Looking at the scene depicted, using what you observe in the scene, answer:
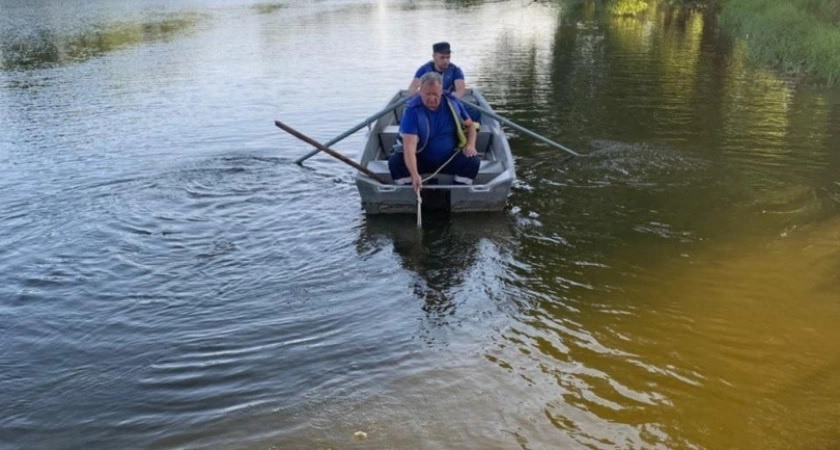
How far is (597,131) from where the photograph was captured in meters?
12.6

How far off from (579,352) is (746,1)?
25.9 m

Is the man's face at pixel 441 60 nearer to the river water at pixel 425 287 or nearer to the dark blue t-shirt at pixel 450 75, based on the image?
the dark blue t-shirt at pixel 450 75

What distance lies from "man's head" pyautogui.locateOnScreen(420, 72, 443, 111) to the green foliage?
28890 millimetres

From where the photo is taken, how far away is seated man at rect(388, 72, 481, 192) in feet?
26.8

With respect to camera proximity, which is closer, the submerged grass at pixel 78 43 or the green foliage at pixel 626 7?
the submerged grass at pixel 78 43

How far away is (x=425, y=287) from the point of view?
6781mm

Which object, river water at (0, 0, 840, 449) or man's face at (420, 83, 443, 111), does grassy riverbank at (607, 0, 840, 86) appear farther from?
man's face at (420, 83, 443, 111)

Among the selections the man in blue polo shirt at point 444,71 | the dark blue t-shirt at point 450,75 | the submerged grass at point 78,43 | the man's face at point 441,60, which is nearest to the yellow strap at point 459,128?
the man in blue polo shirt at point 444,71

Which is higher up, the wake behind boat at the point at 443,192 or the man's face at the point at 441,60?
the man's face at the point at 441,60

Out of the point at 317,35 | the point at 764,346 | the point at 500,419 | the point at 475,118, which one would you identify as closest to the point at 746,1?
the point at 317,35

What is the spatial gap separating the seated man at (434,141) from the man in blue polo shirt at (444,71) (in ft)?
6.08

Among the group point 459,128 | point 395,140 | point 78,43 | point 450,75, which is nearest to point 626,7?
point 78,43

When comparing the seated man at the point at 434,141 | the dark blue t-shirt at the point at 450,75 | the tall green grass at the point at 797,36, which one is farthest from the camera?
the tall green grass at the point at 797,36

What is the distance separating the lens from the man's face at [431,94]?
7.92m
